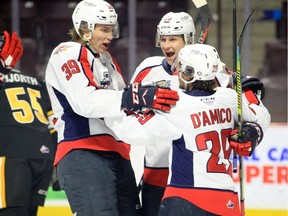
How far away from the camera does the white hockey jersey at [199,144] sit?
3197mm

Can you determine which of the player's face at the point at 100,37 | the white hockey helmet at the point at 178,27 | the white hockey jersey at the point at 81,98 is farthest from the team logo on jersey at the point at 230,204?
the white hockey helmet at the point at 178,27

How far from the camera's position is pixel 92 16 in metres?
3.56

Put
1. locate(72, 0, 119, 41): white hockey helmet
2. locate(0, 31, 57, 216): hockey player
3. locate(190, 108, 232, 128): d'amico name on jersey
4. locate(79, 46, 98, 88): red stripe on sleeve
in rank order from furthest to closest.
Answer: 1. locate(0, 31, 57, 216): hockey player
2. locate(72, 0, 119, 41): white hockey helmet
3. locate(79, 46, 98, 88): red stripe on sleeve
4. locate(190, 108, 232, 128): d'amico name on jersey

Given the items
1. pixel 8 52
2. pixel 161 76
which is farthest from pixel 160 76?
pixel 8 52

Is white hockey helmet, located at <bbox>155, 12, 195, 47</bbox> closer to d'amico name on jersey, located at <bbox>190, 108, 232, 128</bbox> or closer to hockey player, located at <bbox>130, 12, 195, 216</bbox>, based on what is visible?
hockey player, located at <bbox>130, 12, 195, 216</bbox>

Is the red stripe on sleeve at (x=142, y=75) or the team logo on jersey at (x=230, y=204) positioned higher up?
the red stripe on sleeve at (x=142, y=75)

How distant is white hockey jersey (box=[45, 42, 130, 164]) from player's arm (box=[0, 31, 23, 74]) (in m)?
0.74

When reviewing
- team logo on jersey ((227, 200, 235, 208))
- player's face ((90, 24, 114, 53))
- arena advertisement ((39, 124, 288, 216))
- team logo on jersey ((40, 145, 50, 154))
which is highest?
player's face ((90, 24, 114, 53))

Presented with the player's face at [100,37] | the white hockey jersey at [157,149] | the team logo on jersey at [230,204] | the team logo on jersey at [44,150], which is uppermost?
the player's face at [100,37]

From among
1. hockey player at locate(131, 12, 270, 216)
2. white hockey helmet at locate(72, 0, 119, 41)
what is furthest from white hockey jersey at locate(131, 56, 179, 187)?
white hockey helmet at locate(72, 0, 119, 41)

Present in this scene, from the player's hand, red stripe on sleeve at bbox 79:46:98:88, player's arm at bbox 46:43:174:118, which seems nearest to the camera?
player's arm at bbox 46:43:174:118

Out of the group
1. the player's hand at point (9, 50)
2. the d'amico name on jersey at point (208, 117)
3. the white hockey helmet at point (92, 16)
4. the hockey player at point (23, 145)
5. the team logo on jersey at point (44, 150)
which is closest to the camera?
the d'amico name on jersey at point (208, 117)

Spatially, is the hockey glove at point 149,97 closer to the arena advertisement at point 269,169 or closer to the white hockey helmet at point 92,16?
the white hockey helmet at point 92,16

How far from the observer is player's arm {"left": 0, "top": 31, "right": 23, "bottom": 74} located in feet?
13.9
